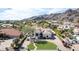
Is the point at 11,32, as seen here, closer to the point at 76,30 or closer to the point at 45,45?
the point at 45,45

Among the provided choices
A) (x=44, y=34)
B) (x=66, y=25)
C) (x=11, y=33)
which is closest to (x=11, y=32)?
(x=11, y=33)

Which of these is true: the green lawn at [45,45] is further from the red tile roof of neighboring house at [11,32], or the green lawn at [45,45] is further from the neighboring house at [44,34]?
the red tile roof of neighboring house at [11,32]

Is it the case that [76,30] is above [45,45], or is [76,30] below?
above

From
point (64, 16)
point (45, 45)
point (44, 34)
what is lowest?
point (45, 45)

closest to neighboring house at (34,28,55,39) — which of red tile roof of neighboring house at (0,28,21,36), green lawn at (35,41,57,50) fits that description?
green lawn at (35,41,57,50)

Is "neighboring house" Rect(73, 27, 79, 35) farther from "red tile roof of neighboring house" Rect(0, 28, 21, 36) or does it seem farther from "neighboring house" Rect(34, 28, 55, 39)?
"red tile roof of neighboring house" Rect(0, 28, 21, 36)

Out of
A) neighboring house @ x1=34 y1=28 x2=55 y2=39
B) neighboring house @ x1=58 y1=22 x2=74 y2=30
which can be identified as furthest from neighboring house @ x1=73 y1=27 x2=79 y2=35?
neighboring house @ x1=34 y1=28 x2=55 y2=39

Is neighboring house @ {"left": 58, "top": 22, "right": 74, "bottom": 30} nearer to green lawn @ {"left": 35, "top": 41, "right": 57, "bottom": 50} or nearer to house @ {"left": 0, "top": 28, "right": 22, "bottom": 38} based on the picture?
green lawn @ {"left": 35, "top": 41, "right": 57, "bottom": 50}

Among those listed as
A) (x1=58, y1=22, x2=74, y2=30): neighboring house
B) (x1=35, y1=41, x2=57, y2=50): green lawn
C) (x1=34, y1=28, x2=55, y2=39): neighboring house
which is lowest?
(x1=35, y1=41, x2=57, y2=50): green lawn

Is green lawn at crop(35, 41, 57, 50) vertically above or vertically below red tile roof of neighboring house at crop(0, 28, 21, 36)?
below

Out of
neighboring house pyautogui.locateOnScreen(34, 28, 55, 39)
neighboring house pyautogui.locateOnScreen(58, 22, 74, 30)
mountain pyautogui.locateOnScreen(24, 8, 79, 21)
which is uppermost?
mountain pyautogui.locateOnScreen(24, 8, 79, 21)
